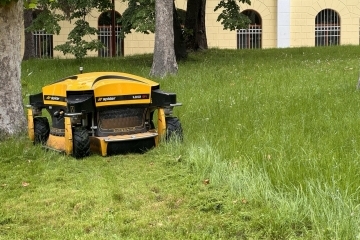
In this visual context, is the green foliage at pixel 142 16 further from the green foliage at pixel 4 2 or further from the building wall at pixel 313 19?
the building wall at pixel 313 19

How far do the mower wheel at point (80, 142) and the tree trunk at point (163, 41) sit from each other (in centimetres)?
770

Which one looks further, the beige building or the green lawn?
the beige building

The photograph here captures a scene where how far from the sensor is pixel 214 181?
5.36m

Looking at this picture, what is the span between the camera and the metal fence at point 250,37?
29812 millimetres

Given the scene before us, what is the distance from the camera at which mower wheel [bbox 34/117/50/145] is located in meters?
7.57

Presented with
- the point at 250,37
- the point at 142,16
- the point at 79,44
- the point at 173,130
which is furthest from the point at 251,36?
the point at 173,130

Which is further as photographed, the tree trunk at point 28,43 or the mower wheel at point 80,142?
the tree trunk at point 28,43

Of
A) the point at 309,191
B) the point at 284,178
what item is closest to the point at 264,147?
the point at 284,178

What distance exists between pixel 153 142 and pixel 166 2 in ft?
26.2

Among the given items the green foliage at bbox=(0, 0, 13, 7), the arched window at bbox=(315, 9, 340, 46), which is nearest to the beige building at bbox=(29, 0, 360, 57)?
the arched window at bbox=(315, 9, 340, 46)

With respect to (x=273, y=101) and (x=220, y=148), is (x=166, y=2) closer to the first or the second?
(x=273, y=101)

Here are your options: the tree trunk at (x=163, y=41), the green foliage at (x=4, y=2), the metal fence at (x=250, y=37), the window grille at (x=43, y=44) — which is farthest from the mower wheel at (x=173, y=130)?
the metal fence at (x=250, y=37)

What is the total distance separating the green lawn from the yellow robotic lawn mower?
0.18 m

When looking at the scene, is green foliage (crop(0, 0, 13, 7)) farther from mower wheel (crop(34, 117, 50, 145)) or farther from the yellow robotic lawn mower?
mower wheel (crop(34, 117, 50, 145))
